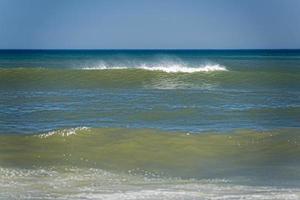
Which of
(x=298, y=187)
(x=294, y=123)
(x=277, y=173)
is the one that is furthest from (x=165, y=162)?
(x=294, y=123)

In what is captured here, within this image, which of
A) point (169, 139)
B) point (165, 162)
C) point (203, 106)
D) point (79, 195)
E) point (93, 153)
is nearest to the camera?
point (79, 195)

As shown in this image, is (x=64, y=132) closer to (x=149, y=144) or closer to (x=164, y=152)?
(x=149, y=144)

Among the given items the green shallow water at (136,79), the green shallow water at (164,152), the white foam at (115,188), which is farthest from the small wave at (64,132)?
the green shallow water at (136,79)

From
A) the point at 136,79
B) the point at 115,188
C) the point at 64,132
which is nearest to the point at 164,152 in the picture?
the point at 64,132

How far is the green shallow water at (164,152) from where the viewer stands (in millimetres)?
6320

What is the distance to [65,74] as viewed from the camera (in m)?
19.5

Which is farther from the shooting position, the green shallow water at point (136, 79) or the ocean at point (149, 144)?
the green shallow water at point (136, 79)

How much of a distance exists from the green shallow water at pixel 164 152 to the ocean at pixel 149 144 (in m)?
0.01

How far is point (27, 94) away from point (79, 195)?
9.42 metres

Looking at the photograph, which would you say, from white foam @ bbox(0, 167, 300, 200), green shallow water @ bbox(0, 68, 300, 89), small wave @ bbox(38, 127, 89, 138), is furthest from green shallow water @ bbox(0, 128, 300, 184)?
green shallow water @ bbox(0, 68, 300, 89)

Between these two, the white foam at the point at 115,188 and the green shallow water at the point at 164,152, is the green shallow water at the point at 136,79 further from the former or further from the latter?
the white foam at the point at 115,188

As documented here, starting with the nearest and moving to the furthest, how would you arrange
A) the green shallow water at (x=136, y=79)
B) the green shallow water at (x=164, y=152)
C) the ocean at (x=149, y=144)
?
the ocean at (x=149, y=144) < the green shallow water at (x=164, y=152) < the green shallow water at (x=136, y=79)

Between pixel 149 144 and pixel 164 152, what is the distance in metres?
0.45

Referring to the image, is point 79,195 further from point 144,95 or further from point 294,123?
point 144,95
